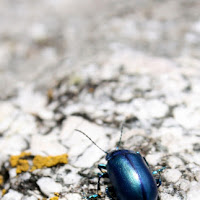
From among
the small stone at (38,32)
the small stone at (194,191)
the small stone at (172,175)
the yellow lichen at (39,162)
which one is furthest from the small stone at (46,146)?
→ the small stone at (38,32)

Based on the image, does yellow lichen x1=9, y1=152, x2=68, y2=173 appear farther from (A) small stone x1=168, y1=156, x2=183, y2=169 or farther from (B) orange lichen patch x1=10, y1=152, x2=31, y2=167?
(A) small stone x1=168, y1=156, x2=183, y2=169

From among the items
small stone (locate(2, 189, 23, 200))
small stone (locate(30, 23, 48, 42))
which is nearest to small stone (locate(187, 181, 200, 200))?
small stone (locate(2, 189, 23, 200))

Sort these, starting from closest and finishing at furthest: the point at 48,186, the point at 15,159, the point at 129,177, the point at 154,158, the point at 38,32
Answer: the point at 129,177 → the point at 48,186 → the point at 154,158 → the point at 15,159 → the point at 38,32

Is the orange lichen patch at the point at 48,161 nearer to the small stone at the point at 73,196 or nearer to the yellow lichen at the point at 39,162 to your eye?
the yellow lichen at the point at 39,162

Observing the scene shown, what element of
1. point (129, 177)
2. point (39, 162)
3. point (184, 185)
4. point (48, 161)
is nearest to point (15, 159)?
point (39, 162)

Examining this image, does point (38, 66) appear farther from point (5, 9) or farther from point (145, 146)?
point (145, 146)

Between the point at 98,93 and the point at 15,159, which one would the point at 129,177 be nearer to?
the point at 15,159
